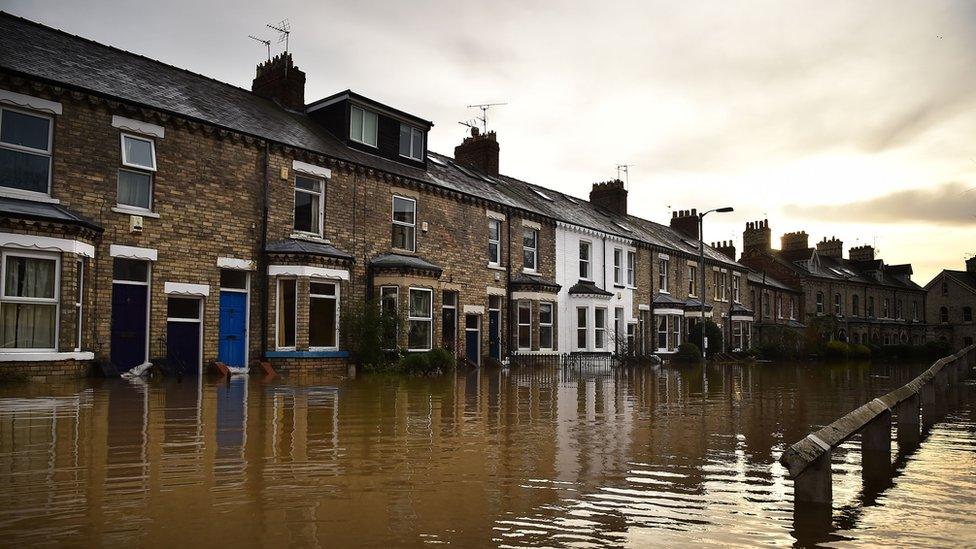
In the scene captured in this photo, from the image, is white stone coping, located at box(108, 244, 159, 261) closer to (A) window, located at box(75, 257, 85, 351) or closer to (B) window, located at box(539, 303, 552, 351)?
(A) window, located at box(75, 257, 85, 351)

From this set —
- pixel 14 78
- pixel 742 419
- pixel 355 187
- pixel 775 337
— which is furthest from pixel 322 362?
pixel 775 337

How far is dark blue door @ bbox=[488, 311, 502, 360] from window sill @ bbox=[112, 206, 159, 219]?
→ 1352 centimetres

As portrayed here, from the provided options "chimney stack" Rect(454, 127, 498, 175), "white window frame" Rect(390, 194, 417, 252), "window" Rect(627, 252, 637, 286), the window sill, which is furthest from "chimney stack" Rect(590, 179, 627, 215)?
the window sill

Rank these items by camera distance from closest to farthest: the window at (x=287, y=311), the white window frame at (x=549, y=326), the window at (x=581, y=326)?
the window at (x=287, y=311) < the white window frame at (x=549, y=326) < the window at (x=581, y=326)

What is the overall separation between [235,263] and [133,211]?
9.29ft

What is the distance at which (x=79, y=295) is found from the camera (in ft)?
48.1

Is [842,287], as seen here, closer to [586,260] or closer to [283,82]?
[586,260]

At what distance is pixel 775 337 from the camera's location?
44.8 m

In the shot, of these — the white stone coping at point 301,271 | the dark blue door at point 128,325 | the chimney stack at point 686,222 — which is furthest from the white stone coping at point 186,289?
the chimney stack at point 686,222

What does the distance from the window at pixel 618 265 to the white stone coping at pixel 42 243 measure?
82.8 feet

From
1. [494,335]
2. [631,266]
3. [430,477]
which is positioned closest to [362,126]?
[494,335]

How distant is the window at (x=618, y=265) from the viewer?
1372 inches

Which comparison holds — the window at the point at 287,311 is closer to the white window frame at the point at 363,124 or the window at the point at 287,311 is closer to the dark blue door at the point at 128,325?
the dark blue door at the point at 128,325

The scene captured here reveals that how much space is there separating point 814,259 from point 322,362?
50.6 m
